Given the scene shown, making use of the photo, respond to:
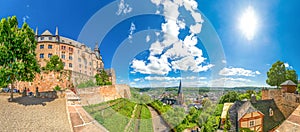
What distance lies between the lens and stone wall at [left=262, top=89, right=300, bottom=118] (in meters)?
7.59

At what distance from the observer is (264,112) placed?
8156 millimetres

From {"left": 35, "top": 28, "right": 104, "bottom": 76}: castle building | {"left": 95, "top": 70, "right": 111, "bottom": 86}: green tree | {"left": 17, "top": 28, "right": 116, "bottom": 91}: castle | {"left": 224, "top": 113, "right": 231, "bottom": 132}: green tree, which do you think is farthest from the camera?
{"left": 95, "top": 70, "right": 111, "bottom": 86}: green tree

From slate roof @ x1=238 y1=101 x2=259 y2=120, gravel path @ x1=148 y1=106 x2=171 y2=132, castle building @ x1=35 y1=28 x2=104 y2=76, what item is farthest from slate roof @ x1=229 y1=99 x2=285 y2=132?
castle building @ x1=35 y1=28 x2=104 y2=76

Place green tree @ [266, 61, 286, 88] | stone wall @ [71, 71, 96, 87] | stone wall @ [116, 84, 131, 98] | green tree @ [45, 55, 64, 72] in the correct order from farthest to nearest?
1. stone wall @ [71, 71, 96, 87]
2. stone wall @ [116, 84, 131, 98]
3. green tree @ [45, 55, 64, 72]
4. green tree @ [266, 61, 286, 88]

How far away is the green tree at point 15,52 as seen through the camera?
7867 mm

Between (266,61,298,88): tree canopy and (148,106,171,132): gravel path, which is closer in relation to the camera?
(266,61,298,88): tree canopy

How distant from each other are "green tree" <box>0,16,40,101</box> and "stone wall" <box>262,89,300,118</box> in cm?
1160

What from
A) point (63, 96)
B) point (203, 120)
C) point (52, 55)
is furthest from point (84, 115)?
point (52, 55)

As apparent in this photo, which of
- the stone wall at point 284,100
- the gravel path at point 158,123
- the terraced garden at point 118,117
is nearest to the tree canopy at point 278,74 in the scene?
the stone wall at point 284,100

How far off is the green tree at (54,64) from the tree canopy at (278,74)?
14.2 metres

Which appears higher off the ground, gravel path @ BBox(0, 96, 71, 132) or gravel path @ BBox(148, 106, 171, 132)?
gravel path @ BBox(0, 96, 71, 132)

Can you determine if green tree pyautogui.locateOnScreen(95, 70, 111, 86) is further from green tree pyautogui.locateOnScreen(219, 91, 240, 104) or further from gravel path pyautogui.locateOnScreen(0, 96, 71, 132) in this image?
green tree pyautogui.locateOnScreen(219, 91, 240, 104)

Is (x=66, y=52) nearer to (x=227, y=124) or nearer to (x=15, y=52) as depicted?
(x=15, y=52)

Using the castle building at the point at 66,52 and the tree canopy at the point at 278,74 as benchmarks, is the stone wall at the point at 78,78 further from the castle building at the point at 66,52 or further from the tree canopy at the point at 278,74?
the tree canopy at the point at 278,74
